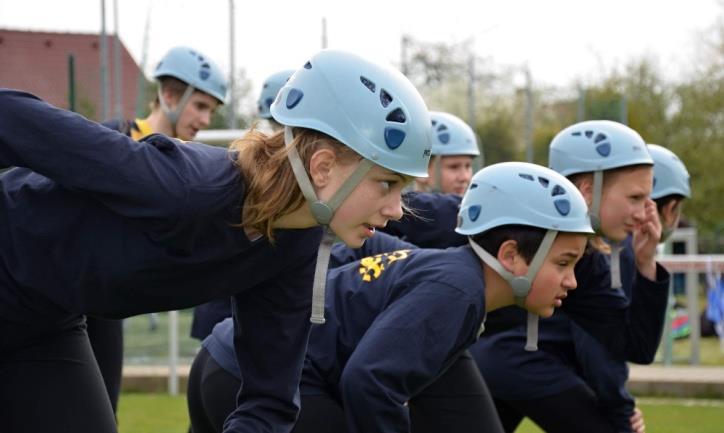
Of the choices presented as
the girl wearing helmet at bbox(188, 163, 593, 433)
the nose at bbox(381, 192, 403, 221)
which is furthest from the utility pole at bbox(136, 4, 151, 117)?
the nose at bbox(381, 192, 403, 221)

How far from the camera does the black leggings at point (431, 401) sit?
14.8 ft

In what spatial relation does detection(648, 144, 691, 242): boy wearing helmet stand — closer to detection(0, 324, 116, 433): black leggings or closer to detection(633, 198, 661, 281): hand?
detection(633, 198, 661, 281): hand

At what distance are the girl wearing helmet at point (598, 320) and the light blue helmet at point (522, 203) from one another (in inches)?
31.2

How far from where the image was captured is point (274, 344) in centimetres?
400

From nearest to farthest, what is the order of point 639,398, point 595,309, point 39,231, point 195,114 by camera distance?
point 39,231 → point 595,309 → point 195,114 → point 639,398

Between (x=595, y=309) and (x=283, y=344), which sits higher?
(x=283, y=344)

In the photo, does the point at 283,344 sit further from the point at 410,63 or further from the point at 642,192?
the point at 410,63

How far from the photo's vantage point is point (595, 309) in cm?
570

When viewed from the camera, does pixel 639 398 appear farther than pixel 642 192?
Yes

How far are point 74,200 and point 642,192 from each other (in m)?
3.22

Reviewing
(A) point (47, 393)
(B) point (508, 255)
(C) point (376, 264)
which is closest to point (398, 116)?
(C) point (376, 264)

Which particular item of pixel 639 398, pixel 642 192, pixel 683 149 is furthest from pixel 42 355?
pixel 683 149

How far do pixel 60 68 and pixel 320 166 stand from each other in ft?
29.5

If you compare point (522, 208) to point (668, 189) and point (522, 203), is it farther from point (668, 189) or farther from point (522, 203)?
point (668, 189)
